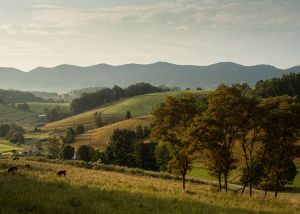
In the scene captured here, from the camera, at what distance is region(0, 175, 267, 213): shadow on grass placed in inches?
738

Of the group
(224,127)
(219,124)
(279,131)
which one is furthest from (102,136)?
(219,124)

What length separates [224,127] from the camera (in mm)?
47000

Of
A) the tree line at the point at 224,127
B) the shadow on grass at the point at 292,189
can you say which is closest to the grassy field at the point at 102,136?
the shadow on grass at the point at 292,189

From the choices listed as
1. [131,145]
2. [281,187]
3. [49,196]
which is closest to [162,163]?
[131,145]

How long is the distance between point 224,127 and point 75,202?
2891 cm

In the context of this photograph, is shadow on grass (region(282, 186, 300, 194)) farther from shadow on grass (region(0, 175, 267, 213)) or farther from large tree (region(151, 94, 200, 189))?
shadow on grass (region(0, 175, 267, 213))

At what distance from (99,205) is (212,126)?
1067 inches

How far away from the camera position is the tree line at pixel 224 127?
4616 centimetres

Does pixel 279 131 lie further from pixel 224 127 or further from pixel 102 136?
pixel 102 136

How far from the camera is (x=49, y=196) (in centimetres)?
2236

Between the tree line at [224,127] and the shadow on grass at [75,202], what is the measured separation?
785 inches

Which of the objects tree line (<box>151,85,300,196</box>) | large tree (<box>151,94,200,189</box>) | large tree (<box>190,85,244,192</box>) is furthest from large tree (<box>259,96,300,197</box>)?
large tree (<box>151,94,200,189</box>)

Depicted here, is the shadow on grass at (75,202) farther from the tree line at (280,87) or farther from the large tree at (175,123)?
the tree line at (280,87)

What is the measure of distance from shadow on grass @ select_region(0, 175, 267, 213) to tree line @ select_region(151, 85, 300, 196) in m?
19.9
